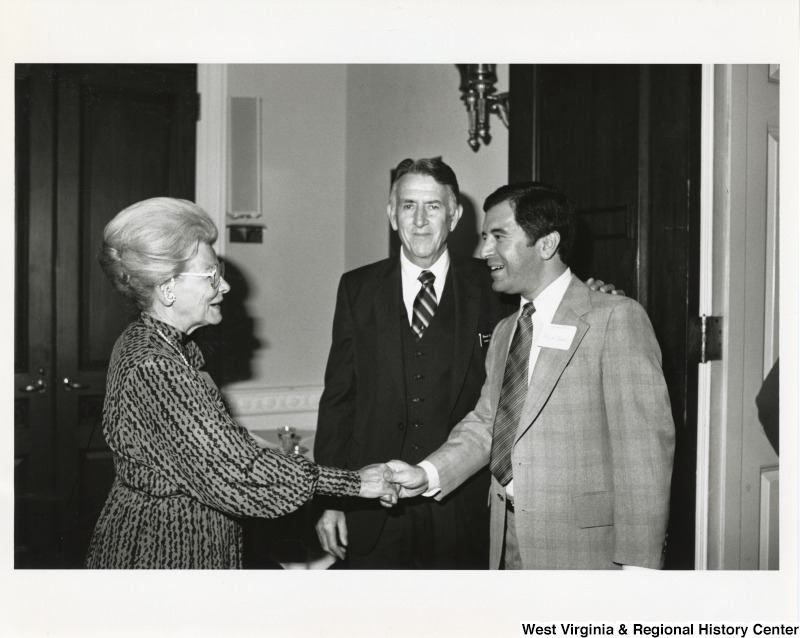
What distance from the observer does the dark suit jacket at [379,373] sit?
96.0 inches

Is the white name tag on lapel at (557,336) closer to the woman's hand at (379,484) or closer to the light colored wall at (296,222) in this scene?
the woman's hand at (379,484)

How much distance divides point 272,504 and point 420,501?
2.47 feet

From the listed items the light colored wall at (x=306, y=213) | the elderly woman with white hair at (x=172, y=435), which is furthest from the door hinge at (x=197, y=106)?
the elderly woman with white hair at (x=172, y=435)

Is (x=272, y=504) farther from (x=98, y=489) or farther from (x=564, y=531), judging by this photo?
(x=98, y=489)

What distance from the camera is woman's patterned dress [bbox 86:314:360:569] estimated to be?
1736 mm

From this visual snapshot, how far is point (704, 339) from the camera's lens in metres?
2.29

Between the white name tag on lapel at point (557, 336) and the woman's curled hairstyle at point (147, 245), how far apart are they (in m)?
1.05

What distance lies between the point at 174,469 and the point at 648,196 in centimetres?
173

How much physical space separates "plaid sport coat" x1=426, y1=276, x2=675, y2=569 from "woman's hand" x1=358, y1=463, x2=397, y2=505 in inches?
15.8

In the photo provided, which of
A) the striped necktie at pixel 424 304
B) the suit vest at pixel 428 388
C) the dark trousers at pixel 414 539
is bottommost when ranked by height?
the dark trousers at pixel 414 539

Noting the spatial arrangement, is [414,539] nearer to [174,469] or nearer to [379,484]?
[379,484]

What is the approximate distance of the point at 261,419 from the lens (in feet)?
15.7
